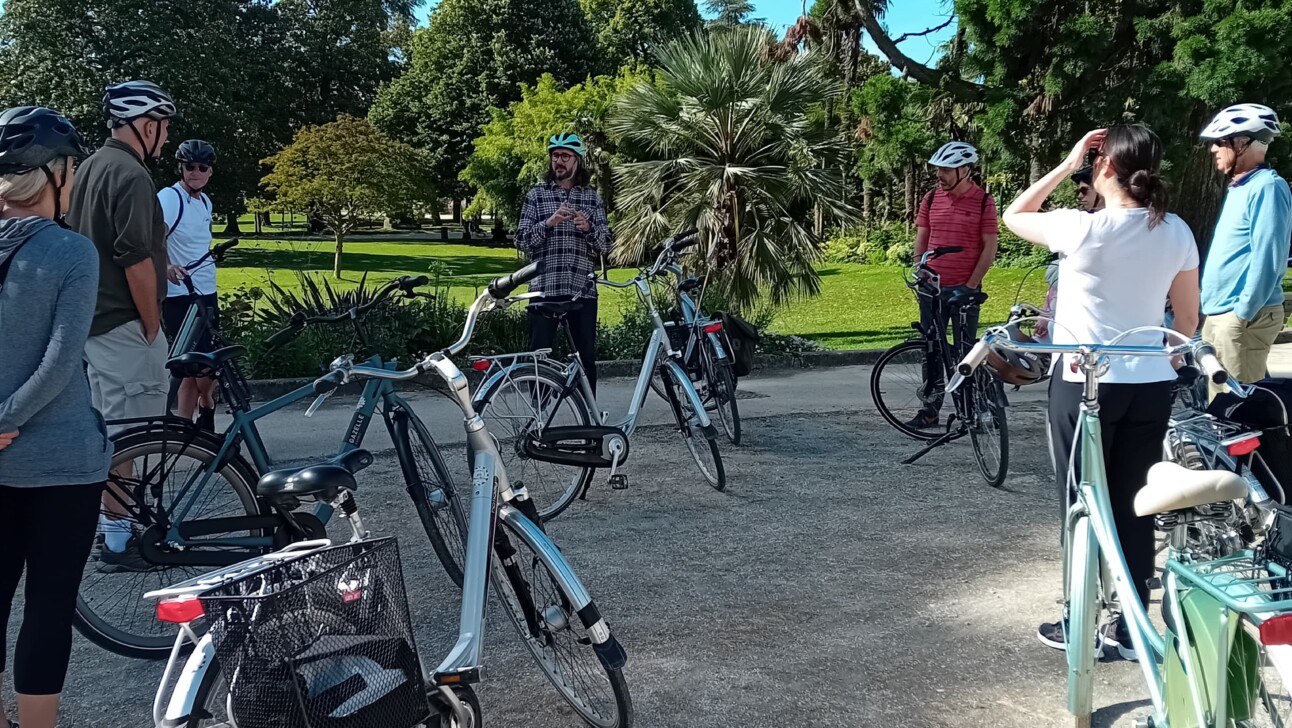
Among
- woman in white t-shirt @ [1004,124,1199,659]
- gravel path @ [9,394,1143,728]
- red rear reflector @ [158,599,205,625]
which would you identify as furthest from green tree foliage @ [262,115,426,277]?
red rear reflector @ [158,599,205,625]

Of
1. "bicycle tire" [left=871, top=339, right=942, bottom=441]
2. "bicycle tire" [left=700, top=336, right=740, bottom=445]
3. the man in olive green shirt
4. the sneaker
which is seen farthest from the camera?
"bicycle tire" [left=871, top=339, right=942, bottom=441]

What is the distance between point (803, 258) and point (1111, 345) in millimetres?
8408

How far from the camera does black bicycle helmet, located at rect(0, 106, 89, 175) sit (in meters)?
2.63

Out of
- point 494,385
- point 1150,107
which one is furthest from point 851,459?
point 1150,107

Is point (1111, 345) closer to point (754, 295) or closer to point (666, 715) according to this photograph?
point (666, 715)

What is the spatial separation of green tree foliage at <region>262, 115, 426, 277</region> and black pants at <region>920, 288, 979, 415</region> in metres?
20.9

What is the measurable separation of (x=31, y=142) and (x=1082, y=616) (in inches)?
129

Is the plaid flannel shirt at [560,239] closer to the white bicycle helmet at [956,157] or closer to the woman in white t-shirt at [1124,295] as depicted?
the white bicycle helmet at [956,157]

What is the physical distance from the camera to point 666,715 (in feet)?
10.9

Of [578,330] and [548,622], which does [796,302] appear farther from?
[548,622]

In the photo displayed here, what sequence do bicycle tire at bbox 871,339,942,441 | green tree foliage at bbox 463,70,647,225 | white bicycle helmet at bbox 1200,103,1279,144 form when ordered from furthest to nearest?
green tree foliage at bbox 463,70,647,225, bicycle tire at bbox 871,339,942,441, white bicycle helmet at bbox 1200,103,1279,144

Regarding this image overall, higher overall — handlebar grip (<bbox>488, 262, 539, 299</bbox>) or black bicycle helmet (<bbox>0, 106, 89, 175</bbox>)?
black bicycle helmet (<bbox>0, 106, 89, 175</bbox>)

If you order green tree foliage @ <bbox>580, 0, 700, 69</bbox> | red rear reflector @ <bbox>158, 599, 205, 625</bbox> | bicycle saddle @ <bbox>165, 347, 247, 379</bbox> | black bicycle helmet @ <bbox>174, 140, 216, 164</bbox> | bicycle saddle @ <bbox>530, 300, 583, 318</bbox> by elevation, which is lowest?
red rear reflector @ <bbox>158, 599, 205, 625</bbox>

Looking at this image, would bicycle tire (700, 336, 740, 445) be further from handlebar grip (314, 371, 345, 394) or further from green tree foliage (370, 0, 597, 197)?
green tree foliage (370, 0, 597, 197)
